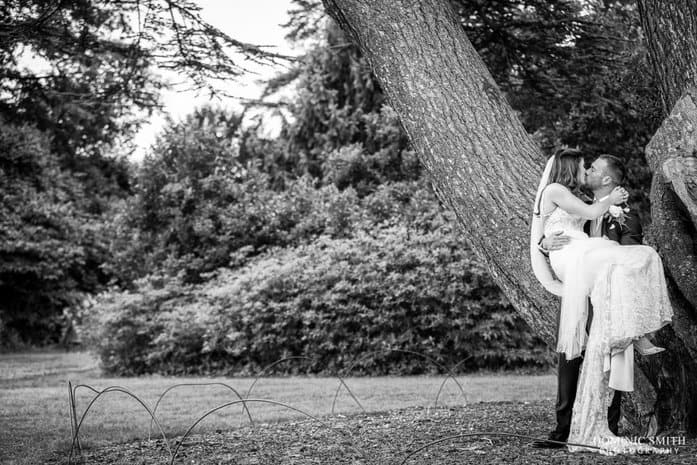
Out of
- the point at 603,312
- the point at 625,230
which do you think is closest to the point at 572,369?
the point at 603,312

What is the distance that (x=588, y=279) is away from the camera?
4062mm

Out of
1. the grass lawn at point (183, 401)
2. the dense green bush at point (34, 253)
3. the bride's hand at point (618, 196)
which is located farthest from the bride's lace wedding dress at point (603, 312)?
the dense green bush at point (34, 253)

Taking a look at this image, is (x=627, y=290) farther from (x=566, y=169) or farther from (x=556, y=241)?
(x=566, y=169)

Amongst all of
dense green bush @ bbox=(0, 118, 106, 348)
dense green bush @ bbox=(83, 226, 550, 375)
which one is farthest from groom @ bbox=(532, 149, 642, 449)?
dense green bush @ bbox=(0, 118, 106, 348)

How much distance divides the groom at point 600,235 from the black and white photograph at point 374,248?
13mm

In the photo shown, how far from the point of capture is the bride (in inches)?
155

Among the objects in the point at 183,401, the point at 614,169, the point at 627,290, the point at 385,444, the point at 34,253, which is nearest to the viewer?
the point at 627,290

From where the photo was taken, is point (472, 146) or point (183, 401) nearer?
point (472, 146)

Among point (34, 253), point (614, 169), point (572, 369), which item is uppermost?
point (34, 253)

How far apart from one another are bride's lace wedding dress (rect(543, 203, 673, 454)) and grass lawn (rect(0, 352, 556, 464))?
121 inches

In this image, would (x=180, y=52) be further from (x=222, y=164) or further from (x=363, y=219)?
(x=222, y=164)

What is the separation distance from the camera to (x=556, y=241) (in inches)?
167

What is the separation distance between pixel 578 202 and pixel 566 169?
249 millimetres

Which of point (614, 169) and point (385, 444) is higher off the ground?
point (614, 169)
